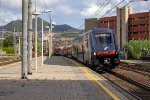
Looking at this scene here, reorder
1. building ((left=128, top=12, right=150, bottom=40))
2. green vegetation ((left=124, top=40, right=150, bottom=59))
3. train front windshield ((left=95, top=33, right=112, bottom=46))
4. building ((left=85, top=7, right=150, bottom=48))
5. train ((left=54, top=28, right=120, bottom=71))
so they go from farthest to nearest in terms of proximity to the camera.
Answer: building ((left=85, top=7, right=150, bottom=48)), building ((left=128, top=12, right=150, bottom=40)), green vegetation ((left=124, top=40, right=150, bottom=59)), train front windshield ((left=95, top=33, right=112, bottom=46)), train ((left=54, top=28, right=120, bottom=71))

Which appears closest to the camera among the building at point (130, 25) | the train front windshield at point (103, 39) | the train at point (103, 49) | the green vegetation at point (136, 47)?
the train at point (103, 49)

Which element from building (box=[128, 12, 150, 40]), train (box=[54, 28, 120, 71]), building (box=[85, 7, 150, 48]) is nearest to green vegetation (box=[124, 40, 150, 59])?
building (box=[128, 12, 150, 40])

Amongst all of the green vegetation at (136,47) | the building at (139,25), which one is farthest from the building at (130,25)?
the green vegetation at (136,47)

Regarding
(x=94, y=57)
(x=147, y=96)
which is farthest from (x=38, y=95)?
(x=94, y=57)

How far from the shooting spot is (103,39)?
111 feet

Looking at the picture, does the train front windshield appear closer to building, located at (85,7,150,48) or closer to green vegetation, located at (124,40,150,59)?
green vegetation, located at (124,40,150,59)

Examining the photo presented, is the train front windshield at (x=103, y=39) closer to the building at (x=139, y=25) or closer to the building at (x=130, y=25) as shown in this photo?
the building at (x=139, y=25)

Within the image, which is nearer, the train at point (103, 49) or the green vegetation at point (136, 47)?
the train at point (103, 49)

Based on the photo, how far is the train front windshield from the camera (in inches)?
1318

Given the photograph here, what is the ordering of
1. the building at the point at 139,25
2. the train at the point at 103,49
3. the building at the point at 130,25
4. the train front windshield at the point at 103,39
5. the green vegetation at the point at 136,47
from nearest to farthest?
the train at the point at 103,49
the train front windshield at the point at 103,39
the green vegetation at the point at 136,47
the building at the point at 139,25
the building at the point at 130,25

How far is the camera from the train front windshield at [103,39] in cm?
3347

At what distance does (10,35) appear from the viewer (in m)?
153

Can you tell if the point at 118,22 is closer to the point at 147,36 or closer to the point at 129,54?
the point at 147,36

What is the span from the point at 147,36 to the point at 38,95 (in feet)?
412
